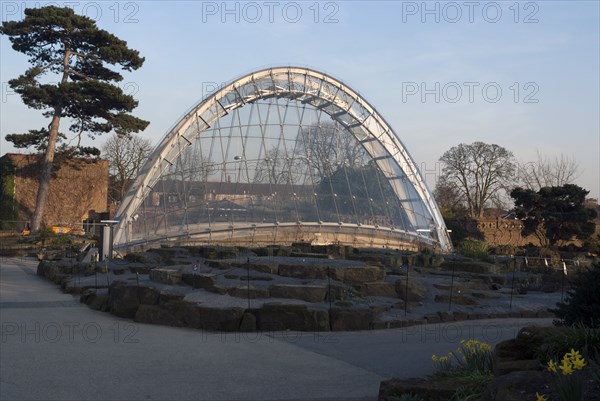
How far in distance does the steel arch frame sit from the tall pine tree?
13.2 metres

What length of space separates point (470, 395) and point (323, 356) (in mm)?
4026

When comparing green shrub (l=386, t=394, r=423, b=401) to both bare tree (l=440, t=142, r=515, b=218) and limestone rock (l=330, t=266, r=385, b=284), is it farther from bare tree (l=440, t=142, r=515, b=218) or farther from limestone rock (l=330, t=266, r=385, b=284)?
bare tree (l=440, t=142, r=515, b=218)

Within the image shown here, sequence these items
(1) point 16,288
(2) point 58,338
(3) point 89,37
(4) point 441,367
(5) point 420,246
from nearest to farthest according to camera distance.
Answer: (4) point 441,367 < (2) point 58,338 < (1) point 16,288 < (5) point 420,246 < (3) point 89,37

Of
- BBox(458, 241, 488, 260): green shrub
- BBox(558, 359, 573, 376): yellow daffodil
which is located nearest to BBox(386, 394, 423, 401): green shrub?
BBox(558, 359, 573, 376): yellow daffodil

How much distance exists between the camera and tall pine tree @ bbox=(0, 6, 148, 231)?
48625 mm

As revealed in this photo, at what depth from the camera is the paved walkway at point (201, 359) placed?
841 centimetres

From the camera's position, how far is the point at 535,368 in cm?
670

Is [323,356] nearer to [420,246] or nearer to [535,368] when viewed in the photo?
[535,368]

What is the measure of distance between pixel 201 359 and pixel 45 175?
43112 mm

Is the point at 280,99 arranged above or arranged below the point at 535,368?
above

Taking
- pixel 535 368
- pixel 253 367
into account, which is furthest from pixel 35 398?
pixel 535 368

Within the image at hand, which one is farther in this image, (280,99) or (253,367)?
(280,99)

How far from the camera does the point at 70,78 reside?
51.6 m

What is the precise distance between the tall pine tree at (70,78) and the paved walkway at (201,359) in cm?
3634
